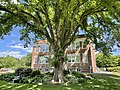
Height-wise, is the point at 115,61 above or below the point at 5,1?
below

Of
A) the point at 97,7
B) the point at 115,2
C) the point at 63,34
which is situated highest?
the point at 97,7

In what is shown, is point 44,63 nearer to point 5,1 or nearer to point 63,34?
point 63,34

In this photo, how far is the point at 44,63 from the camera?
44906mm

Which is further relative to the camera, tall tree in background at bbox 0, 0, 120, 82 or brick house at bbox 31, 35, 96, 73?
brick house at bbox 31, 35, 96, 73

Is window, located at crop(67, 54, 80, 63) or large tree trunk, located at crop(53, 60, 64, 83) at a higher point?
window, located at crop(67, 54, 80, 63)

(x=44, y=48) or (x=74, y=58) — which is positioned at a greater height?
(x=44, y=48)

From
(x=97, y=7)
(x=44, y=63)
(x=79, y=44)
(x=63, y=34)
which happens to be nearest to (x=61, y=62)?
(x=63, y=34)

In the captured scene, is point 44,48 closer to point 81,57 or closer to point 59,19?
point 81,57

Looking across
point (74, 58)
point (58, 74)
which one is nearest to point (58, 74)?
point (58, 74)

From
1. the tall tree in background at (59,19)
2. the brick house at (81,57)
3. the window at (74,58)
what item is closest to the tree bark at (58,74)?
the tall tree in background at (59,19)

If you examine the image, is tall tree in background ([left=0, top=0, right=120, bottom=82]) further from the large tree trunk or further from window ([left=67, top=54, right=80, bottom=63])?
window ([left=67, top=54, right=80, bottom=63])

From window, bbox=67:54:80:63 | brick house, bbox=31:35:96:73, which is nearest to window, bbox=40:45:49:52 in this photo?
brick house, bbox=31:35:96:73

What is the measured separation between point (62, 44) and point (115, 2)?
7628 mm

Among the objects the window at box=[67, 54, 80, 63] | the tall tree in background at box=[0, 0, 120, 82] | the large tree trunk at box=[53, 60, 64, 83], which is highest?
the tall tree in background at box=[0, 0, 120, 82]
